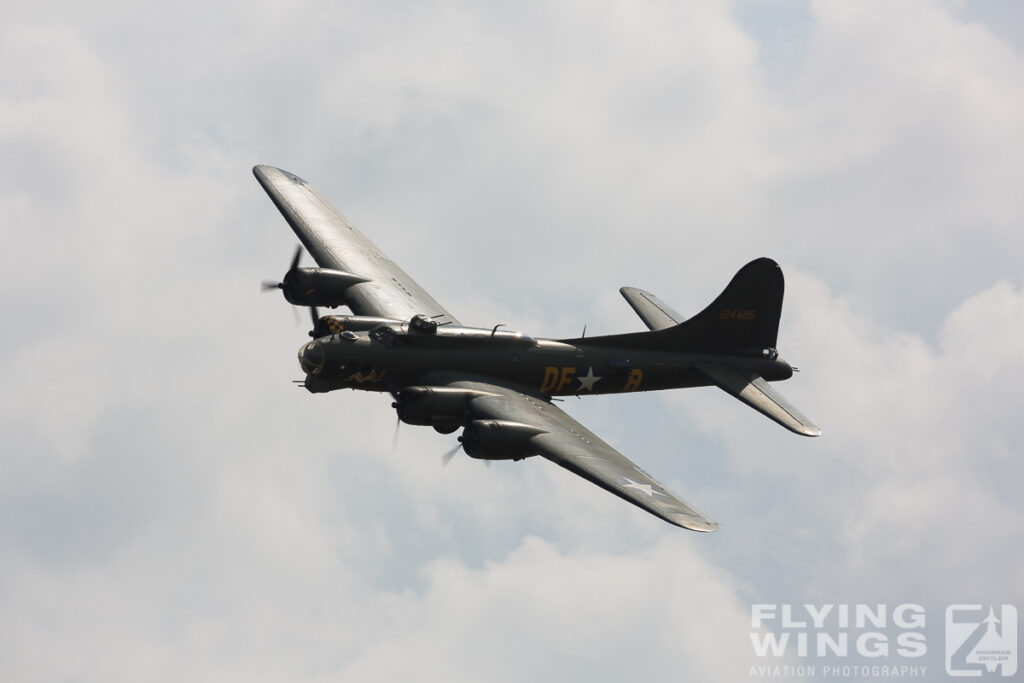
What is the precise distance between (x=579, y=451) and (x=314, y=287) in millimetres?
13192

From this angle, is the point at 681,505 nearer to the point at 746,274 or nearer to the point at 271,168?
the point at 746,274

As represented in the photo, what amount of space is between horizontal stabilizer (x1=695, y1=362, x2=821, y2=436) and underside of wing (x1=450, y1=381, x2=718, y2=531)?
6.55 m

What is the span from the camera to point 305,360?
131 feet

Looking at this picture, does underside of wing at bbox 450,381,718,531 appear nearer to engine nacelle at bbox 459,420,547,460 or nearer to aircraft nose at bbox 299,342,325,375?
engine nacelle at bbox 459,420,547,460

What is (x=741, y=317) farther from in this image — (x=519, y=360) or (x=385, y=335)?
Answer: (x=385, y=335)

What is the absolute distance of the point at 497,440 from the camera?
36.9 meters

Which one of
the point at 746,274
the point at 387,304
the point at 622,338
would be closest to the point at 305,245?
the point at 387,304

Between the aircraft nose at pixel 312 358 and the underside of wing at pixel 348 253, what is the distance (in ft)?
15.2

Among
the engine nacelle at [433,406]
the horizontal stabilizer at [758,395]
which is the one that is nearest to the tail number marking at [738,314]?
the horizontal stabilizer at [758,395]

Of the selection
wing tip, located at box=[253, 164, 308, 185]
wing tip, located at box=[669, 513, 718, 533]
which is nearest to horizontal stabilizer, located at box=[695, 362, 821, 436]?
wing tip, located at box=[669, 513, 718, 533]

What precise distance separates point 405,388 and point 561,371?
5.98 metres

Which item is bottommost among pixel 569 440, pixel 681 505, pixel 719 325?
pixel 681 505

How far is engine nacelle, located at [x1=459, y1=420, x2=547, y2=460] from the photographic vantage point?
36844mm

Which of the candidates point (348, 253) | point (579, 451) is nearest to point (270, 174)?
point (348, 253)
